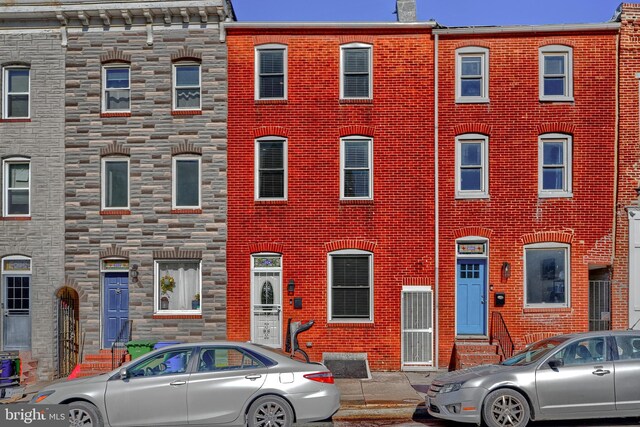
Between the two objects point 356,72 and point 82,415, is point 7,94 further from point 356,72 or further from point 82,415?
point 82,415

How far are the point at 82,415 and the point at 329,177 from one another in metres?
9.20

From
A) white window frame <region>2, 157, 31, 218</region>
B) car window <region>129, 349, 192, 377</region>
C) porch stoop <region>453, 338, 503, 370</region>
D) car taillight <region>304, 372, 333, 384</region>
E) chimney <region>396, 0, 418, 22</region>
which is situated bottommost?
porch stoop <region>453, 338, 503, 370</region>

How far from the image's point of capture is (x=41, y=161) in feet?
58.2

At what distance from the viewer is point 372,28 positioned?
17.5 m

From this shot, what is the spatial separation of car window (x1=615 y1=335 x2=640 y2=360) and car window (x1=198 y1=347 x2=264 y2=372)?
19.1 feet

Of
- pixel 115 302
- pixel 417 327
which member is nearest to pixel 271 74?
pixel 115 302

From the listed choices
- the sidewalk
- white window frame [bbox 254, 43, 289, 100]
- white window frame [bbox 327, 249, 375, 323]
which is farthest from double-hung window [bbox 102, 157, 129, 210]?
the sidewalk

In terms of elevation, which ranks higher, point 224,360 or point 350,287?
point 350,287

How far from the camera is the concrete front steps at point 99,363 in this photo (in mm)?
16250

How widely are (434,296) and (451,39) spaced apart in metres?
6.74

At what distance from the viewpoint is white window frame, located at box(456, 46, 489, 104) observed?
56.9 ft

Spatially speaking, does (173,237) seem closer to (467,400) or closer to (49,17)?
(49,17)

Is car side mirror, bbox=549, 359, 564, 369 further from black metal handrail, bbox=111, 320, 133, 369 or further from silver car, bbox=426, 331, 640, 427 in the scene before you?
black metal handrail, bbox=111, 320, 133, 369

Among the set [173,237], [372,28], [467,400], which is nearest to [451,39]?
[372,28]
